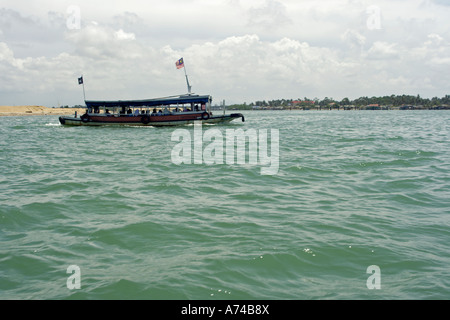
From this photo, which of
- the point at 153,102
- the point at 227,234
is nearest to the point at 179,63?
the point at 153,102

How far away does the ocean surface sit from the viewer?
5148 mm

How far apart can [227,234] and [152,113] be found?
3391 centimetres

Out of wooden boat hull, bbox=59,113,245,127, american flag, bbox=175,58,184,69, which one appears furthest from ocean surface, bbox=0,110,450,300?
american flag, bbox=175,58,184,69

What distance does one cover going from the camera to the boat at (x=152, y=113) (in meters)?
38.6

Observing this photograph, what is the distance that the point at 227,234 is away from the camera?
22.8 ft

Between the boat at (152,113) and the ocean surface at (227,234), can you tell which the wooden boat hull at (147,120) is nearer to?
the boat at (152,113)

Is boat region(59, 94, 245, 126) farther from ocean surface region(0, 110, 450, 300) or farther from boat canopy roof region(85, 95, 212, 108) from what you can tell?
ocean surface region(0, 110, 450, 300)

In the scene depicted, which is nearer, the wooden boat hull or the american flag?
the wooden boat hull

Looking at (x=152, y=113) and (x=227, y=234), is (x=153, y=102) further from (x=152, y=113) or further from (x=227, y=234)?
(x=227, y=234)

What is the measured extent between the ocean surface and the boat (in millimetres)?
25981
